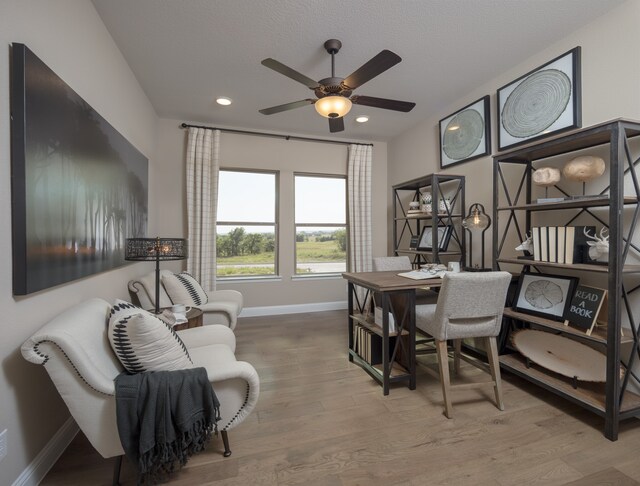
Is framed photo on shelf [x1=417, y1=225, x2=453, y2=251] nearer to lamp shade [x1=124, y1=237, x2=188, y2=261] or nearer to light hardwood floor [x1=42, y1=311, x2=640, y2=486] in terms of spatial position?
light hardwood floor [x1=42, y1=311, x2=640, y2=486]

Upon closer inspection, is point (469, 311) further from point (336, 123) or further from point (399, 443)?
point (336, 123)

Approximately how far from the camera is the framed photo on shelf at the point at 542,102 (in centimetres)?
238

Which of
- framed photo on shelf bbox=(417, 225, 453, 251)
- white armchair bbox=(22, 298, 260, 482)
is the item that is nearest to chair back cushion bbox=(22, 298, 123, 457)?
white armchair bbox=(22, 298, 260, 482)

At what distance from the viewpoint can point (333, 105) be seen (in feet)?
7.93

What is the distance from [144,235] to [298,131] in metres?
2.54

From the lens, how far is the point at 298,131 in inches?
177

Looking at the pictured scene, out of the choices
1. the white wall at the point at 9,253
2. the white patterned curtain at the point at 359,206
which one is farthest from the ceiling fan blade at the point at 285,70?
the white patterned curtain at the point at 359,206

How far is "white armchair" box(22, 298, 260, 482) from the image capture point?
3.94 ft

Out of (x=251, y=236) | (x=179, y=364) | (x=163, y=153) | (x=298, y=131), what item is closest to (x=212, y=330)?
(x=179, y=364)

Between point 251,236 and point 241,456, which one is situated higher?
point 251,236

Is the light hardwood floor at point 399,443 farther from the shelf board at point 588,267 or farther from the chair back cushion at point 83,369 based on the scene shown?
the shelf board at point 588,267

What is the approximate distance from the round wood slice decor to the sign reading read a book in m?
0.29

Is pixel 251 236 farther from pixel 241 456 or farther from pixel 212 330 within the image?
pixel 241 456

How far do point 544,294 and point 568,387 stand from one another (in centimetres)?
65
